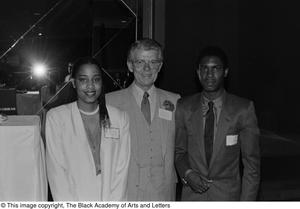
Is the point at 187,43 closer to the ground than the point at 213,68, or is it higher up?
higher up

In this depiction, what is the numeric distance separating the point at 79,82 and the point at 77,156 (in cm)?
39

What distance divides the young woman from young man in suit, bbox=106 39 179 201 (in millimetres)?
121

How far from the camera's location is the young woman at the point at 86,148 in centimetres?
216

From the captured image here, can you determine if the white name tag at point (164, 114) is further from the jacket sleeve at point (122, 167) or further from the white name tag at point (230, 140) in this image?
the white name tag at point (230, 140)

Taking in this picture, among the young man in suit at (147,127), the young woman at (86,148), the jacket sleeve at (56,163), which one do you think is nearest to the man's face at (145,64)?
the young man in suit at (147,127)

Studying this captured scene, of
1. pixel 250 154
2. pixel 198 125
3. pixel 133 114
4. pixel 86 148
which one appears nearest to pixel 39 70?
pixel 133 114

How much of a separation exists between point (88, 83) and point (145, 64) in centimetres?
34

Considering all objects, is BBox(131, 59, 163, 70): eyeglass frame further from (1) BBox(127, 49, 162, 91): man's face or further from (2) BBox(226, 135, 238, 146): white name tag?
(2) BBox(226, 135, 238, 146): white name tag

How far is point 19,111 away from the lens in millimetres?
3824

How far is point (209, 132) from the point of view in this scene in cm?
223

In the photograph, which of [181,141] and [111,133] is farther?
[181,141]

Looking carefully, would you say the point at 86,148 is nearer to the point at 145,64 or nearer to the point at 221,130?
the point at 145,64

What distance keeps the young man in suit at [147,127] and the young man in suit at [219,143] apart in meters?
0.15

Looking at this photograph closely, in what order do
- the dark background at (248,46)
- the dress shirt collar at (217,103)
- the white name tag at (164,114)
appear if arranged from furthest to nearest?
the dark background at (248,46) < the white name tag at (164,114) < the dress shirt collar at (217,103)
